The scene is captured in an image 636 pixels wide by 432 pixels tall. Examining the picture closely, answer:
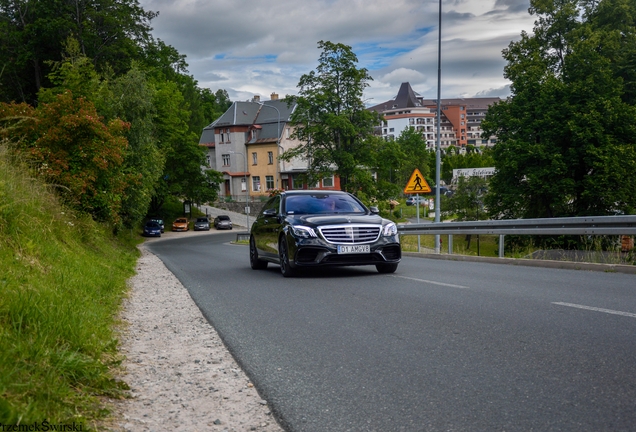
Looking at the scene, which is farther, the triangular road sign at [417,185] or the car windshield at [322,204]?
the triangular road sign at [417,185]

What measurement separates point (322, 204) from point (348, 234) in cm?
165

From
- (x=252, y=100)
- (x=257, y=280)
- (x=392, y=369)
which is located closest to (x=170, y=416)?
(x=392, y=369)

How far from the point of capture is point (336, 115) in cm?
5262

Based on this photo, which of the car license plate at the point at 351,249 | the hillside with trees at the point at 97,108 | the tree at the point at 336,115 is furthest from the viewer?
the tree at the point at 336,115

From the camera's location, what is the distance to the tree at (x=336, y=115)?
52.8 metres

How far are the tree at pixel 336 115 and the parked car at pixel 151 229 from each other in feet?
69.2

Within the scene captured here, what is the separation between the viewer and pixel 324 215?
1277cm

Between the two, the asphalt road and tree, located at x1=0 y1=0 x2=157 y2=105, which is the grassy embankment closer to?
the asphalt road

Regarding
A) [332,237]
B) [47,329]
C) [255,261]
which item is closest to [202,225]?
[255,261]

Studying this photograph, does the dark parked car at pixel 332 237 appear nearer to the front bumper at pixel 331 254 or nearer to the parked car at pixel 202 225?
the front bumper at pixel 331 254

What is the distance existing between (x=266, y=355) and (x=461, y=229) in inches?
565

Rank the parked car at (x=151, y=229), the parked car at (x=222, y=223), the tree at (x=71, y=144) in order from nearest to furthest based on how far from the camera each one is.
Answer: the tree at (x=71, y=144) → the parked car at (x=151, y=229) → the parked car at (x=222, y=223)

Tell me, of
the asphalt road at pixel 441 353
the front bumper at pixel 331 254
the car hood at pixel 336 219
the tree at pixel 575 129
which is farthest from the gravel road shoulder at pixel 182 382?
the tree at pixel 575 129

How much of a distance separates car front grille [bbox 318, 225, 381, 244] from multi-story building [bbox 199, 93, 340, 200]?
83.2m
